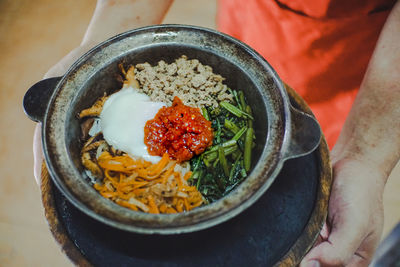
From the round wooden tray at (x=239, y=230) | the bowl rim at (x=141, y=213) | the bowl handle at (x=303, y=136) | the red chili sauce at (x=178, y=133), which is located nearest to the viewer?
the bowl rim at (x=141, y=213)

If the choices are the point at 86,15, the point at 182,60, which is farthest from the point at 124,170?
the point at 86,15

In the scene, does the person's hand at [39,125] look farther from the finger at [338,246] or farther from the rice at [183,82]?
the finger at [338,246]

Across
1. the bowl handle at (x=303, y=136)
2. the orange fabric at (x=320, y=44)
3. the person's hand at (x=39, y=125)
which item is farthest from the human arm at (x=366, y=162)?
the person's hand at (x=39, y=125)

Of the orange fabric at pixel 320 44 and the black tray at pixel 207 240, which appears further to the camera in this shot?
the orange fabric at pixel 320 44

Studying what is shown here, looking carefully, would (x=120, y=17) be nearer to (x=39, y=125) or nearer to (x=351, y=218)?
(x=39, y=125)

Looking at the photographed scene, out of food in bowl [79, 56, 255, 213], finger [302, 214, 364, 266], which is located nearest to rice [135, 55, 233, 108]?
food in bowl [79, 56, 255, 213]

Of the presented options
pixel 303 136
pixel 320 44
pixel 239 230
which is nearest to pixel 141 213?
pixel 239 230

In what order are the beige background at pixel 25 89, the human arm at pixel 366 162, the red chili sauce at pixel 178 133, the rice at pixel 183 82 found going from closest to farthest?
the human arm at pixel 366 162, the red chili sauce at pixel 178 133, the rice at pixel 183 82, the beige background at pixel 25 89
